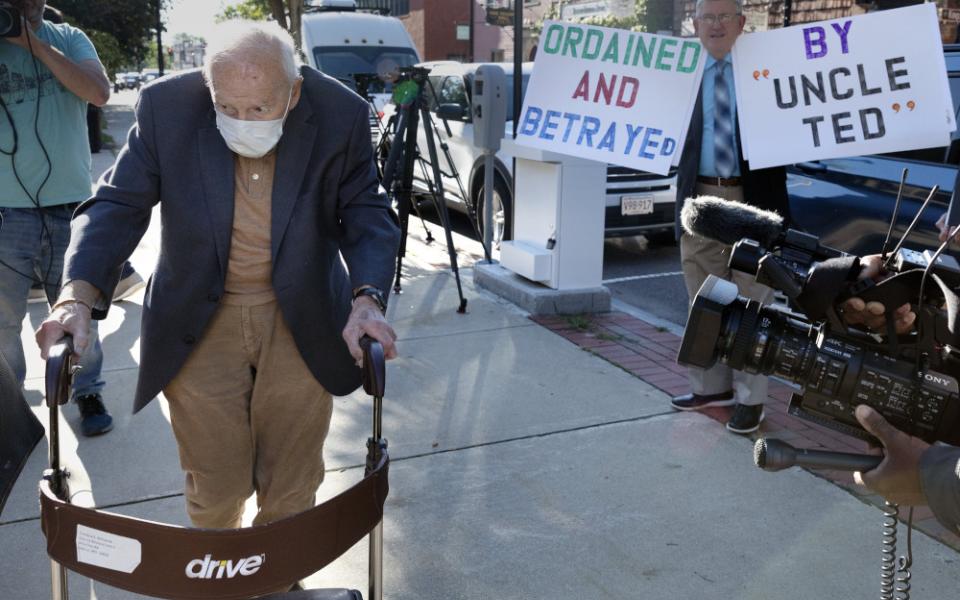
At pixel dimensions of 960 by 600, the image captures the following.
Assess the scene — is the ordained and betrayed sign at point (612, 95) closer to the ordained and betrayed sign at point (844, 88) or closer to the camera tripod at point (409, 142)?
the ordained and betrayed sign at point (844, 88)

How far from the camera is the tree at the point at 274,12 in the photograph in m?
19.3

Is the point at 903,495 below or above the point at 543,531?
above

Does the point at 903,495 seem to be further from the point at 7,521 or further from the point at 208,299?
the point at 7,521

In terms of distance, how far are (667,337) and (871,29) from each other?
230 centimetres

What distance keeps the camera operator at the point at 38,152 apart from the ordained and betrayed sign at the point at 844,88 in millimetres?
2937

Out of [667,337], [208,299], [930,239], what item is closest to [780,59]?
[930,239]

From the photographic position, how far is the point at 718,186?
4.23 m

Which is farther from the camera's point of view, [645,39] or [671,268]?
[671,268]

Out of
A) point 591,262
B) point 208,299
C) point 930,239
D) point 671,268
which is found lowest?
point 671,268

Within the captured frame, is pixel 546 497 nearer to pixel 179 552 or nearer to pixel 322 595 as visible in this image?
pixel 322 595

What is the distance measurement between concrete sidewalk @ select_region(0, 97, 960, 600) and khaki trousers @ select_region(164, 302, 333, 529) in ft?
1.95

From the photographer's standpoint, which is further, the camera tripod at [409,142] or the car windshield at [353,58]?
the car windshield at [353,58]

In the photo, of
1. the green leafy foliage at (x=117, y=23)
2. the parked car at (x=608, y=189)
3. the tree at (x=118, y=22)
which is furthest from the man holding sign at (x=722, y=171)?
the tree at (x=118, y=22)

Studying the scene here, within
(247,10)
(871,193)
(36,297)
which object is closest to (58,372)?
(871,193)
